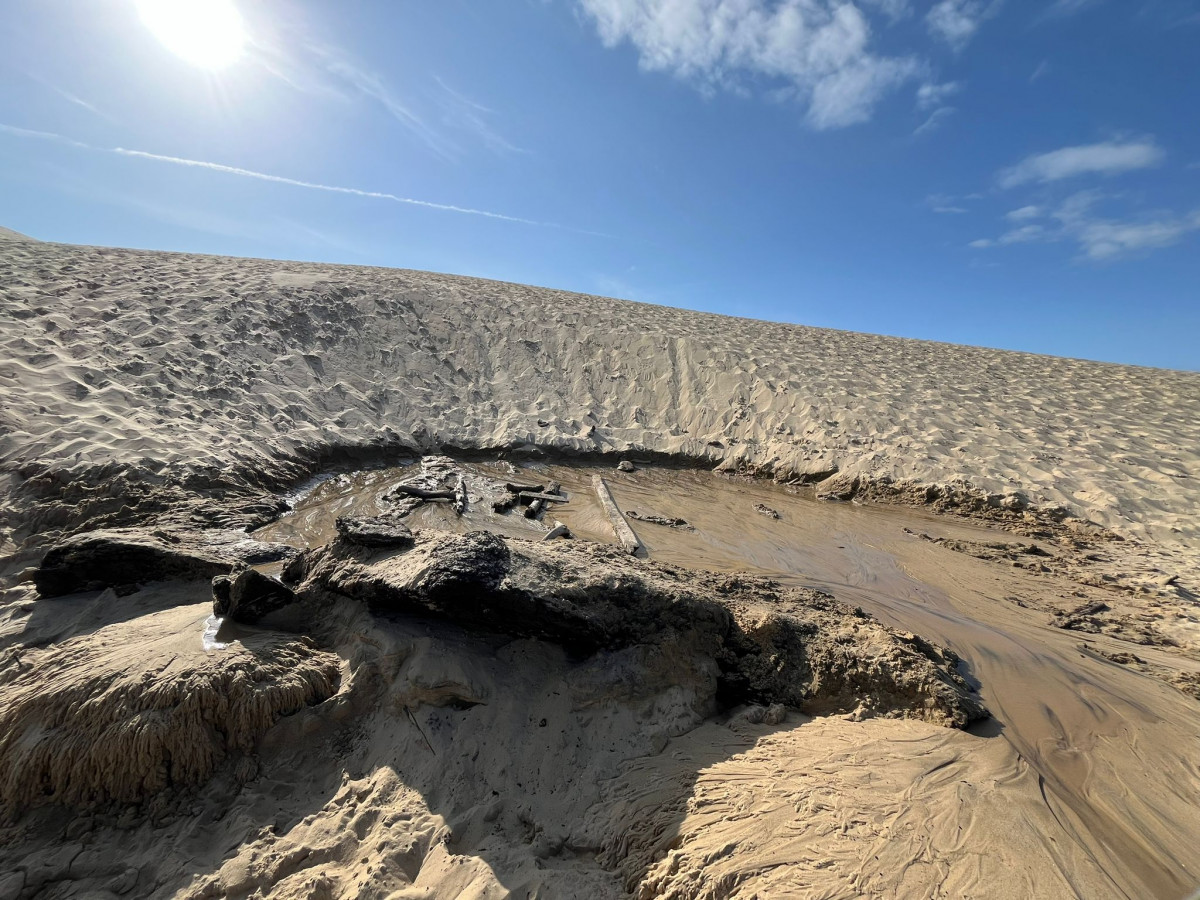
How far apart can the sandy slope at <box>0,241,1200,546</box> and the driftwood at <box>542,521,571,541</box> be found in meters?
3.44

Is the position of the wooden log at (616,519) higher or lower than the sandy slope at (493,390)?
lower

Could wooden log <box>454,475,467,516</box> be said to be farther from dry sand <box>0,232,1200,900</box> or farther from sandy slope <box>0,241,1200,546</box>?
sandy slope <box>0,241,1200,546</box>

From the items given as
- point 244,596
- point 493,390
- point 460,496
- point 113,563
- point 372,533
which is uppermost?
point 493,390

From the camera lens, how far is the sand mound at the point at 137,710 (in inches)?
106

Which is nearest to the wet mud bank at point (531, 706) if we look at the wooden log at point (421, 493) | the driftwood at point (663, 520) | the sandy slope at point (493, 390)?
the driftwood at point (663, 520)

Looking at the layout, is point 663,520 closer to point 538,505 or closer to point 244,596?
point 538,505

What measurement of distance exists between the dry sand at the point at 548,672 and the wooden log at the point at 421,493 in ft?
1.53

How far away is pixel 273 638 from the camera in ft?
11.0

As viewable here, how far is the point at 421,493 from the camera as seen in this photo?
23.9 ft

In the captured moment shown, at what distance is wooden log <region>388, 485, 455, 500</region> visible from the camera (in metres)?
7.26

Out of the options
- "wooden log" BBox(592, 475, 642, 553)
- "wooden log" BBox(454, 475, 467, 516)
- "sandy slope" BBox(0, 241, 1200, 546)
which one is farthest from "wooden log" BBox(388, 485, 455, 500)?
"wooden log" BBox(592, 475, 642, 553)

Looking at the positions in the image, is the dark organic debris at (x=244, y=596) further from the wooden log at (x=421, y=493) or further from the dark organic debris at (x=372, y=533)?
the wooden log at (x=421, y=493)

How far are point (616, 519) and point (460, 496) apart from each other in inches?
90.3

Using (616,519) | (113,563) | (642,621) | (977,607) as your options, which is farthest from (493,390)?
(977,607)
